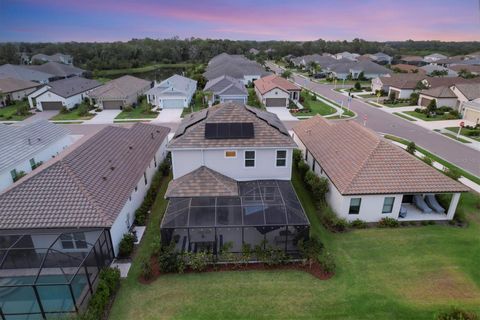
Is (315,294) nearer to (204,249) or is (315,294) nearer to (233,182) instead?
(204,249)

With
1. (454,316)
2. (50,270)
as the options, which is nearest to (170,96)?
(50,270)

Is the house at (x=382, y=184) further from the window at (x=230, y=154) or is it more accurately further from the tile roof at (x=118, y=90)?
the tile roof at (x=118, y=90)

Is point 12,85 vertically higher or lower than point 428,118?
higher

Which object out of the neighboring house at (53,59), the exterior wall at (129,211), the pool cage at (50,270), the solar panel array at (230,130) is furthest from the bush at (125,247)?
the neighboring house at (53,59)

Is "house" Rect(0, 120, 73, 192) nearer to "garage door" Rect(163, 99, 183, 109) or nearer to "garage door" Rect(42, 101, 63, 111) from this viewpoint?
"garage door" Rect(163, 99, 183, 109)

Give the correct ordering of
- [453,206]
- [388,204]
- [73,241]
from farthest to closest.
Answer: [453,206]
[388,204]
[73,241]

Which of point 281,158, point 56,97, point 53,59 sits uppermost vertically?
point 53,59

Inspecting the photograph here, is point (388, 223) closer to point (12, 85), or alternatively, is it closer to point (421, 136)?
point (421, 136)

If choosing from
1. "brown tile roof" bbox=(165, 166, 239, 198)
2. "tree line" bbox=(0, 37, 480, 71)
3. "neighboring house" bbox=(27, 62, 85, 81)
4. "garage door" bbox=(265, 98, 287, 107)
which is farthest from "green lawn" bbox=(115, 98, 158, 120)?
"tree line" bbox=(0, 37, 480, 71)
